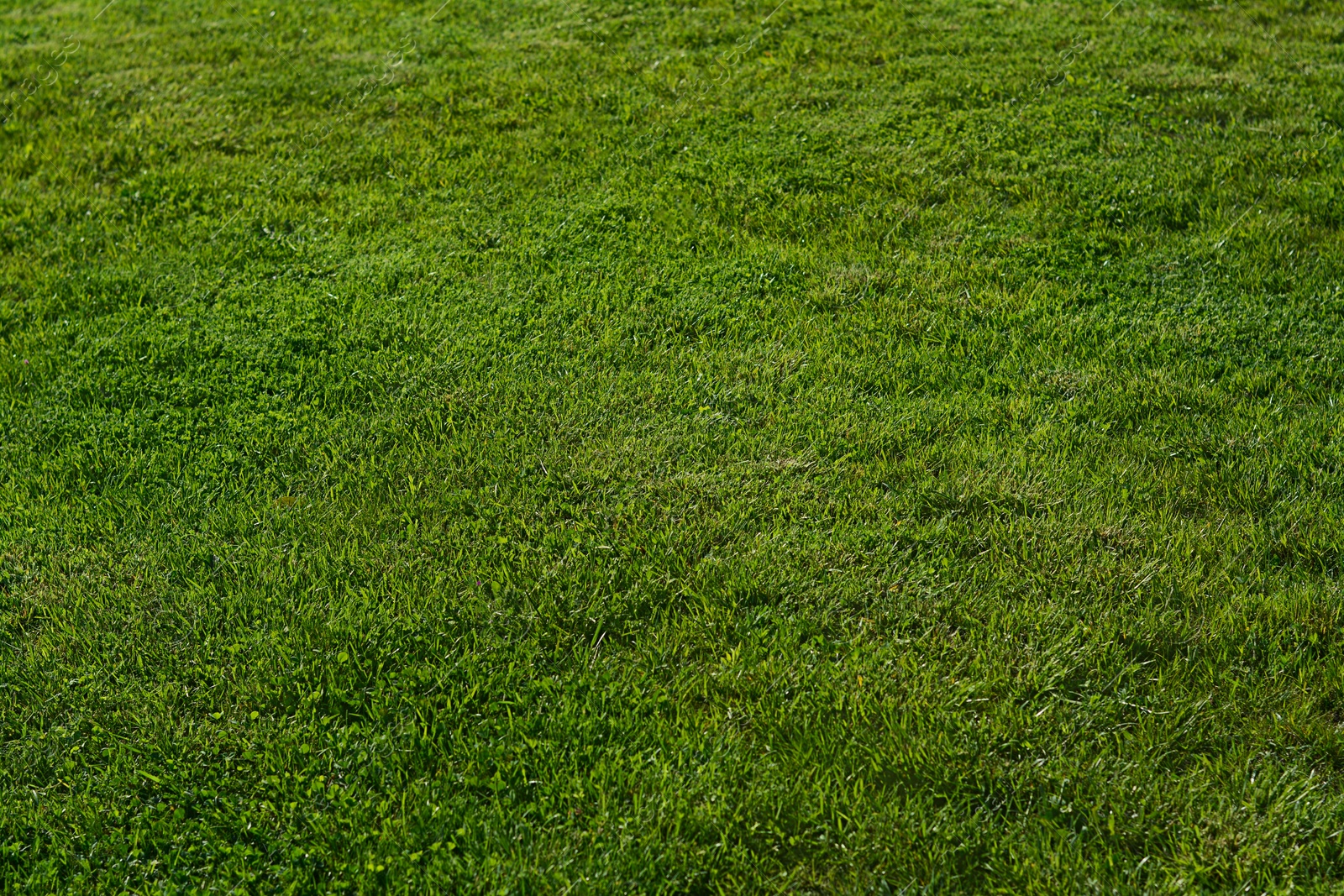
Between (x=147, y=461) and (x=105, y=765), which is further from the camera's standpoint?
(x=147, y=461)

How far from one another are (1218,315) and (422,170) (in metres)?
4.10

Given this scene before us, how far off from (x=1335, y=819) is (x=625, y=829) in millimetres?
1731

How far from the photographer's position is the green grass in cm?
290

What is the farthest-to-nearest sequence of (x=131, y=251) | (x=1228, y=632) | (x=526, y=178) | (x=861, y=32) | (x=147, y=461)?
(x=861, y=32)
(x=526, y=178)
(x=131, y=251)
(x=147, y=461)
(x=1228, y=632)

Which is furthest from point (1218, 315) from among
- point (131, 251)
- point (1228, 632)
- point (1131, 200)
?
point (131, 251)

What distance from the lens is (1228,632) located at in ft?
11.0

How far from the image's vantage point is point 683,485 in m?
4.03

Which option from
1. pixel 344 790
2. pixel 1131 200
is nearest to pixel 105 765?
pixel 344 790

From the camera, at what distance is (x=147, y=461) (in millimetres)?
4223

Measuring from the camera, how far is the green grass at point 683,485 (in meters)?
2.90

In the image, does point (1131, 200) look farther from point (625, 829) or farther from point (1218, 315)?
point (625, 829)

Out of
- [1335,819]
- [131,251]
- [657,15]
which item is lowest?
[1335,819]

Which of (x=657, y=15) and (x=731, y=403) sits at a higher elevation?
(x=657, y=15)

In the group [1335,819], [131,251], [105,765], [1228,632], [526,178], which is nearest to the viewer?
[1335,819]
